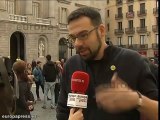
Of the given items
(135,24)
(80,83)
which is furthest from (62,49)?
(80,83)

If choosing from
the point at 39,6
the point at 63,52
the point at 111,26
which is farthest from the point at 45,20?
the point at 111,26

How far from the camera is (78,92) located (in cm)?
231

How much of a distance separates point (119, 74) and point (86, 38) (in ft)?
1.04

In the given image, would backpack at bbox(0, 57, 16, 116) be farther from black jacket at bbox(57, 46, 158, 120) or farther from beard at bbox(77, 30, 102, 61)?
beard at bbox(77, 30, 102, 61)

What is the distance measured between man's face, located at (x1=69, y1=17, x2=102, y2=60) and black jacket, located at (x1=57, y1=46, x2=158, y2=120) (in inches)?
3.9

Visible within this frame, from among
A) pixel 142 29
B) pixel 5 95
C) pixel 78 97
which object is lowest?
pixel 5 95

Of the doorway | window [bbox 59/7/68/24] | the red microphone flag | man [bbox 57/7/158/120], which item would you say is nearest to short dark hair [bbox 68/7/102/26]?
man [bbox 57/7/158/120]

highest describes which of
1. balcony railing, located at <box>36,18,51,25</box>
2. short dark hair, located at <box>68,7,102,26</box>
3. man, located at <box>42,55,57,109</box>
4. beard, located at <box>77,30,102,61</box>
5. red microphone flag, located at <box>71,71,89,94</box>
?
balcony railing, located at <box>36,18,51,25</box>

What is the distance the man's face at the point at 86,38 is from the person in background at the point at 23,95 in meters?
2.91

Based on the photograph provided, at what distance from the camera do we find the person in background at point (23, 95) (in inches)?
213

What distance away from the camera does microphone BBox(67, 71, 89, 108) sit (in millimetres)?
2244

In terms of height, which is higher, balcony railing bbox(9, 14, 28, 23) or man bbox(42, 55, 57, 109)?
balcony railing bbox(9, 14, 28, 23)

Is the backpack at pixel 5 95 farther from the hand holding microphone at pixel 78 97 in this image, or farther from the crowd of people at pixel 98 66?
the hand holding microphone at pixel 78 97

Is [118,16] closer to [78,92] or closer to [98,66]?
[98,66]
